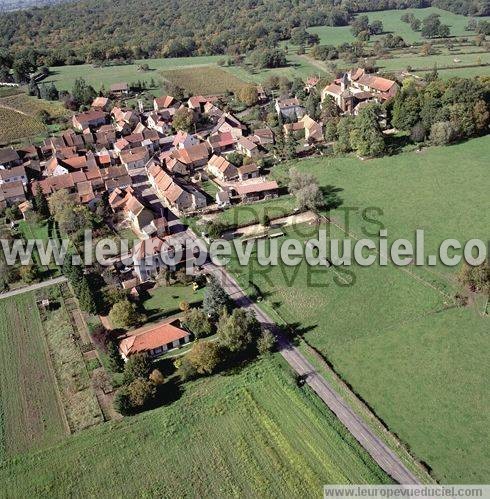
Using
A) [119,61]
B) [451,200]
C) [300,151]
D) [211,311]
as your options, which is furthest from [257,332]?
[119,61]

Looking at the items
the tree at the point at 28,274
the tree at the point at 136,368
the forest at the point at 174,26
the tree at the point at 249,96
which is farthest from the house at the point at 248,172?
the forest at the point at 174,26

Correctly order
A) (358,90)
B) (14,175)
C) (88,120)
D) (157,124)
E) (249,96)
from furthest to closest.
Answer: (249,96) < (358,90) < (88,120) < (157,124) < (14,175)

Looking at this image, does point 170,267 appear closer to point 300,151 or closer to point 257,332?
point 257,332

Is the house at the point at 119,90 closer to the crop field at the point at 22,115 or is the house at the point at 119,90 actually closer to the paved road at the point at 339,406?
the crop field at the point at 22,115

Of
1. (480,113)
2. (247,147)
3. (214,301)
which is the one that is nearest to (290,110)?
(247,147)

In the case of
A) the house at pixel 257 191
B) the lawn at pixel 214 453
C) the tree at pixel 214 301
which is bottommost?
the lawn at pixel 214 453

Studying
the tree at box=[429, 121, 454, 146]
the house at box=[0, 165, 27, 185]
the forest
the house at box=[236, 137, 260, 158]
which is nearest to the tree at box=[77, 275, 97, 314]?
the house at box=[0, 165, 27, 185]

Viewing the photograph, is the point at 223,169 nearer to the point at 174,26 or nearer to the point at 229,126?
the point at 229,126
